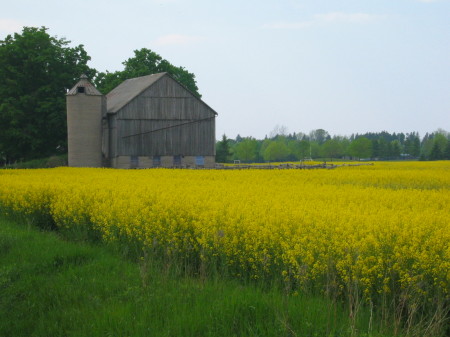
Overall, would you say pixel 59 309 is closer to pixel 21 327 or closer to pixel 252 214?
pixel 21 327

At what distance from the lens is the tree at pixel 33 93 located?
163ft

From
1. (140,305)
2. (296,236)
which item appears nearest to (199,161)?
(296,236)

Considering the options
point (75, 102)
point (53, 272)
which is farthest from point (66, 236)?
point (75, 102)

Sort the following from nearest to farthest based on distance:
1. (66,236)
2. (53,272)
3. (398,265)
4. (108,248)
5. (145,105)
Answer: (398,265) < (53,272) < (108,248) < (66,236) < (145,105)

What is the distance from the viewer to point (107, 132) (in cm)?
4634

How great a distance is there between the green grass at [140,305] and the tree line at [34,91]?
4304 cm

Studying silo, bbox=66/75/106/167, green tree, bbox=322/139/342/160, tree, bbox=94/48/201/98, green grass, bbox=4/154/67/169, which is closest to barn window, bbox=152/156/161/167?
silo, bbox=66/75/106/167

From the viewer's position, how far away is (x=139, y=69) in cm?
6234

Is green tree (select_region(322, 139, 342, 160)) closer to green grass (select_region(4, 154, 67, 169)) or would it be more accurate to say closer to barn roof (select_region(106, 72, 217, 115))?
barn roof (select_region(106, 72, 217, 115))

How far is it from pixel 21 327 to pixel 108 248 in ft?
13.3

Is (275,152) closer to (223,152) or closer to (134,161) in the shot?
(223,152)

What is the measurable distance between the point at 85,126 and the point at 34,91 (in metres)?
9.61

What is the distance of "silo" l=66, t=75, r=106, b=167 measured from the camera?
45562 mm

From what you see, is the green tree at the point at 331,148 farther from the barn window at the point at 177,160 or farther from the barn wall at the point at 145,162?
the barn window at the point at 177,160
